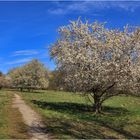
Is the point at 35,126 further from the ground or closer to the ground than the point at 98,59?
closer to the ground

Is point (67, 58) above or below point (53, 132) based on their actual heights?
above

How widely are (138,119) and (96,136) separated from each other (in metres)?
10.2

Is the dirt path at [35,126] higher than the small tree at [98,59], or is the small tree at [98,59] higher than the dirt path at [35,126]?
the small tree at [98,59]

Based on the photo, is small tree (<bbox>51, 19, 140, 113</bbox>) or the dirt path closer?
the dirt path

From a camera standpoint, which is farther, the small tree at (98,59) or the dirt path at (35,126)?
the small tree at (98,59)

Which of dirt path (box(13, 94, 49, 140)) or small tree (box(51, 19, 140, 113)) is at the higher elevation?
small tree (box(51, 19, 140, 113))

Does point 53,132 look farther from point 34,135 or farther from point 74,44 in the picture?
point 74,44

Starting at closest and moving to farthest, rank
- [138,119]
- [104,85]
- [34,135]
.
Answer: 1. [34,135]
2. [138,119]
3. [104,85]

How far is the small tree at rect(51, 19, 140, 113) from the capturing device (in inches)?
1225

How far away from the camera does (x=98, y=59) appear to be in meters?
31.6

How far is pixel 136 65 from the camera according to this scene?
31578mm

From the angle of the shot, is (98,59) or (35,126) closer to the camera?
(35,126)

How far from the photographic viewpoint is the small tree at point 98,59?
1225 inches

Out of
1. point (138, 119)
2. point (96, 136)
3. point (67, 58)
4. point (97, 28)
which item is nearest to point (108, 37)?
point (97, 28)
